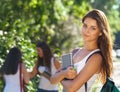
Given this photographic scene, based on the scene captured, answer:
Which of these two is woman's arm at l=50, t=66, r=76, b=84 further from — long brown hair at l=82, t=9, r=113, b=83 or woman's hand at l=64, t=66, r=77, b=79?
long brown hair at l=82, t=9, r=113, b=83

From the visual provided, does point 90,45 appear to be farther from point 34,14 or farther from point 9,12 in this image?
point 34,14

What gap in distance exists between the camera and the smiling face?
401 centimetres

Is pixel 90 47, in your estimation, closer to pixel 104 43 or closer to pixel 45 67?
pixel 104 43

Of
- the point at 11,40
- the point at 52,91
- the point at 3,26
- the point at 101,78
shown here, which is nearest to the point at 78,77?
the point at 101,78

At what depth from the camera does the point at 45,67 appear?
8.29 meters

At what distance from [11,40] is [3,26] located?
11.9 feet

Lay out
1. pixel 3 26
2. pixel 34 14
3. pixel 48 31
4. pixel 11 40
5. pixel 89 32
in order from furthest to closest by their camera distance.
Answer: pixel 48 31
pixel 34 14
pixel 3 26
pixel 11 40
pixel 89 32

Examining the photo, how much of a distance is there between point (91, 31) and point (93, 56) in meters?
0.22

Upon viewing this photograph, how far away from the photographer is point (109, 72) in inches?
158

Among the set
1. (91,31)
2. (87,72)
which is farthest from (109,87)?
(91,31)

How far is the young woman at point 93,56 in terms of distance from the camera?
3.93 m

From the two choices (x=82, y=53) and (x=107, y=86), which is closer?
(x=107, y=86)

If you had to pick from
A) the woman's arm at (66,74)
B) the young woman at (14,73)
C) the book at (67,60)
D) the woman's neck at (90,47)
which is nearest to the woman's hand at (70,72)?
the woman's arm at (66,74)

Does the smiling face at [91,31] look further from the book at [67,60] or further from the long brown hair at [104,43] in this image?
the book at [67,60]
